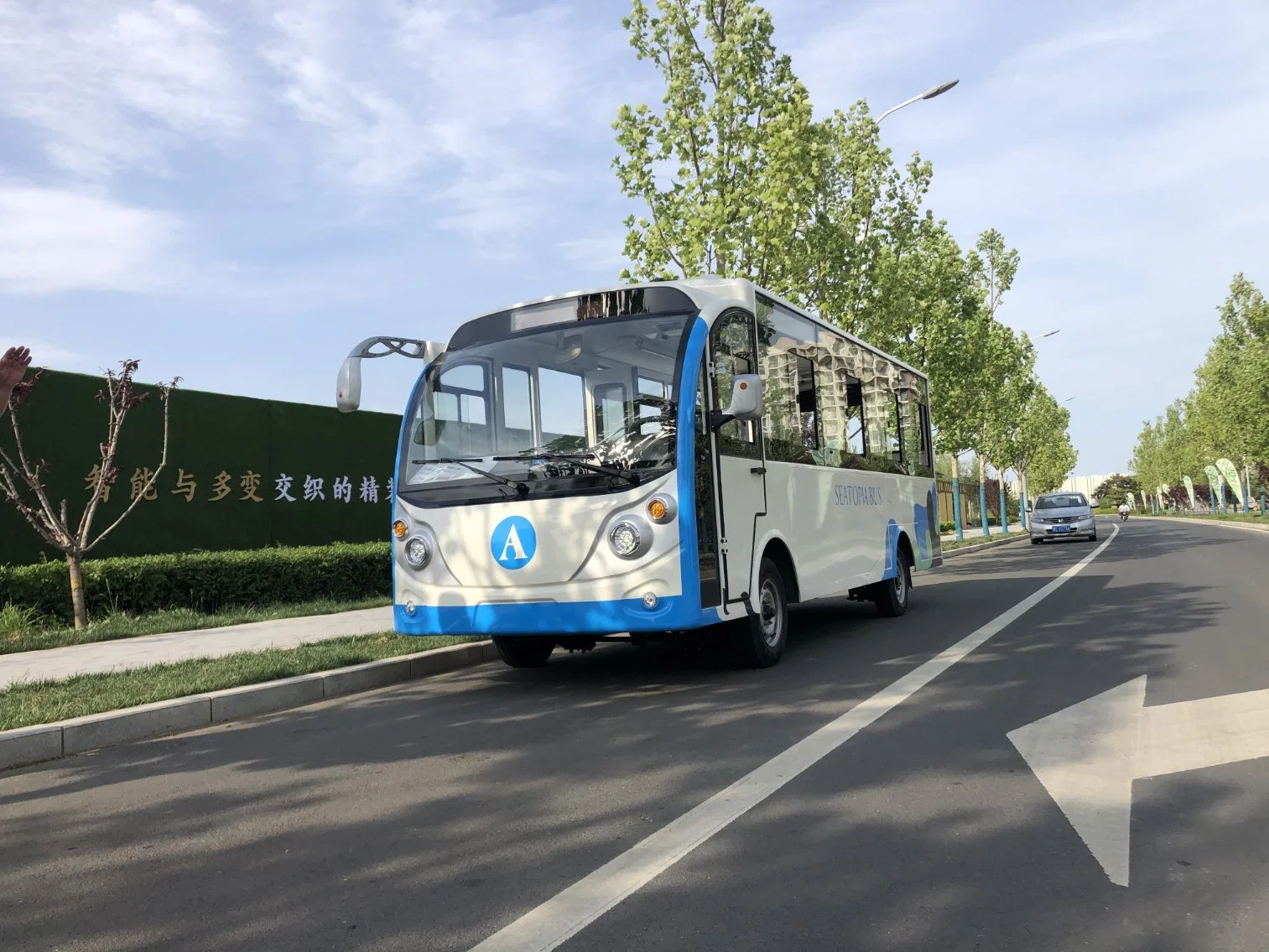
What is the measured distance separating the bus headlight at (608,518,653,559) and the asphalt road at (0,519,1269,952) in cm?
103

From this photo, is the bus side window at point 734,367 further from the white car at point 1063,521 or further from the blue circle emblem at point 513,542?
the white car at point 1063,521

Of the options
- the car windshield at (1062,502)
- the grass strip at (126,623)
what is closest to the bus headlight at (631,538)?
the grass strip at (126,623)

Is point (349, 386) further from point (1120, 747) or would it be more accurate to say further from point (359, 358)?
point (1120, 747)

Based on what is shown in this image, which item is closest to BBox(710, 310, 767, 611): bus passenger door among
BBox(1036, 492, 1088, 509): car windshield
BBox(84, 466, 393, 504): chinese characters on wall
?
BBox(84, 466, 393, 504): chinese characters on wall

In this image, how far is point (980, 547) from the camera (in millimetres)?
31609

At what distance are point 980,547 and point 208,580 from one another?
24675 millimetres

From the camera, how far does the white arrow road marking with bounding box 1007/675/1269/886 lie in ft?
13.1

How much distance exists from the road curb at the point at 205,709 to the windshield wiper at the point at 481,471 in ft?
5.99

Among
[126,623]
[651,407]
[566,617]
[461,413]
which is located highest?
[461,413]

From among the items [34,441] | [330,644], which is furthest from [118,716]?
[34,441]

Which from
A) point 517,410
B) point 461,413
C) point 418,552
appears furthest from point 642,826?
point 461,413

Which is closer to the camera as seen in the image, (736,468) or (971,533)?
(736,468)

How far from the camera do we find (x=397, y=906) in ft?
11.0

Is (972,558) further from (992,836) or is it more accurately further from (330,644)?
(992,836)
